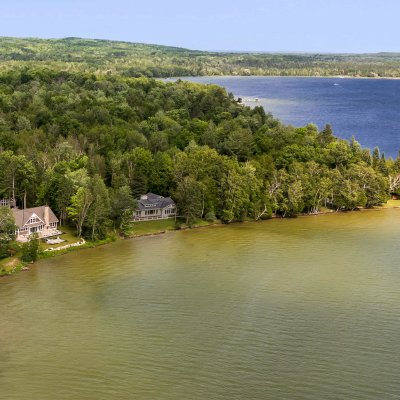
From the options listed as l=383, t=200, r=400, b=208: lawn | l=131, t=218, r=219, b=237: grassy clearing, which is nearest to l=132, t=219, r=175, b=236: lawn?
l=131, t=218, r=219, b=237: grassy clearing

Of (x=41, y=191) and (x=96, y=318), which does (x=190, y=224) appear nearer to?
(x=41, y=191)

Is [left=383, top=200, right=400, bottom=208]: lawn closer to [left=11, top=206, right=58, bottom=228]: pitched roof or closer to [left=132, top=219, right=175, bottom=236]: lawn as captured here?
[left=132, top=219, right=175, bottom=236]: lawn

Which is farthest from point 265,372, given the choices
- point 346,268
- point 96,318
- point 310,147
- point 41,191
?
point 310,147

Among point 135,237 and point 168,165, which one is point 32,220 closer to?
point 135,237

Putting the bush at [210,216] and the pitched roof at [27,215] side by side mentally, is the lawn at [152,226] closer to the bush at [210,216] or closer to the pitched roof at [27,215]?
the bush at [210,216]

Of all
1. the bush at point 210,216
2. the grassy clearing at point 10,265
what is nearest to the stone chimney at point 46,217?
the grassy clearing at point 10,265
